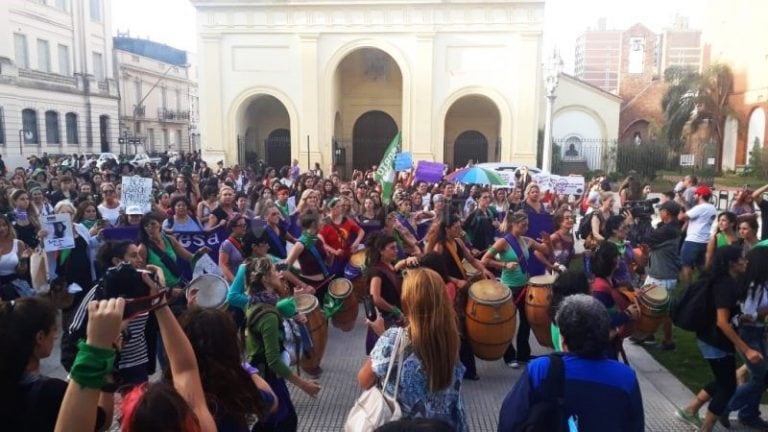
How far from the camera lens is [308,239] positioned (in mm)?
6785

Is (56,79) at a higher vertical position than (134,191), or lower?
higher

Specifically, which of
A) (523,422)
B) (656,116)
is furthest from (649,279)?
(656,116)

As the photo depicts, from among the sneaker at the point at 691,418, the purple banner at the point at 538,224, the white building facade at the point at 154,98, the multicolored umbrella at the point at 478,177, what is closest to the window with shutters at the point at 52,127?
the white building facade at the point at 154,98

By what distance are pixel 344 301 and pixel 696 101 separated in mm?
32453

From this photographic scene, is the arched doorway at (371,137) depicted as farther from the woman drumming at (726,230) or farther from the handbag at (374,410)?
the handbag at (374,410)

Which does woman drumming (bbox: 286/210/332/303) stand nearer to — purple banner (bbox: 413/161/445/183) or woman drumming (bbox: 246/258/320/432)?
woman drumming (bbox: 246/258/320/432)

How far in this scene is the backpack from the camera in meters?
4.48

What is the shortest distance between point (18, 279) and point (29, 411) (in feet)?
14.6

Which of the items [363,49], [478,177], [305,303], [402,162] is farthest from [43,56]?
[305,303]

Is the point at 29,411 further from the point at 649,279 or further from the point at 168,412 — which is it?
the point at 649,279

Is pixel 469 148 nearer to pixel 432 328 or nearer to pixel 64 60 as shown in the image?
pixel 64 60

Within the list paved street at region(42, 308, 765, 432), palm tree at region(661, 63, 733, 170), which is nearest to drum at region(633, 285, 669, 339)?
paved street at region(42, 308, 765, 432)

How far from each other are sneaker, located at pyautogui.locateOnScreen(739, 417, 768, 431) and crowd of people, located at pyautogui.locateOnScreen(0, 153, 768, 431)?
0.05 feet

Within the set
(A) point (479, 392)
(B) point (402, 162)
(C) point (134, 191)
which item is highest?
(B) point (402, 162)
